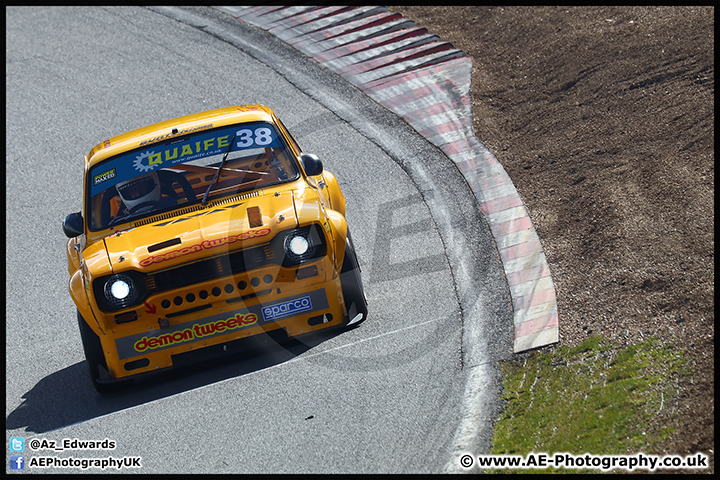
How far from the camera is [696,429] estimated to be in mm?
4500

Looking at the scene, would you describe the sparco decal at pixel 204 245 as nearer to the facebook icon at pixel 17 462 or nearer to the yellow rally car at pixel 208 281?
the yellow rally car at pixel 208 281

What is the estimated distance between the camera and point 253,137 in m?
6.93

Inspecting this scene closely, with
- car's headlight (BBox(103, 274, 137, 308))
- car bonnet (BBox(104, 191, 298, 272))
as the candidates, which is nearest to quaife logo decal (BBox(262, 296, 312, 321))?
car bonnet (BBox(104, 191, 298, 272))

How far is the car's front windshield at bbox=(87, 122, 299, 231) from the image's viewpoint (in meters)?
6.60

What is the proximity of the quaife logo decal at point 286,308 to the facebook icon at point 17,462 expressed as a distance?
71.3 inches

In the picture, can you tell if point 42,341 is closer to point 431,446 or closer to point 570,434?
point 431,446

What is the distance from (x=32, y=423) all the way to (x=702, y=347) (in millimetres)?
4518

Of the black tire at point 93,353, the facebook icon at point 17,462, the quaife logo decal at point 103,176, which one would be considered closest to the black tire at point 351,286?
the black tire at point 93,353

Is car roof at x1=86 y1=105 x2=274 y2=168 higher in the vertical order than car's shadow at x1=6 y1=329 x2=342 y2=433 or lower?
higher

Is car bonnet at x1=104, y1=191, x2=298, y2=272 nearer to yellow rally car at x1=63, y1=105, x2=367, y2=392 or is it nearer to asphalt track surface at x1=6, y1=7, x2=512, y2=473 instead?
yellow rally car at x1=63, y1=105, x2=367, y2=392

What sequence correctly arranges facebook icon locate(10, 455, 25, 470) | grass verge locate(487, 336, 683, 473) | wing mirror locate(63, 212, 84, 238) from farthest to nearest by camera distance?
wing mirror locate(63, 212, 84, 238)
facebook icon locate(10, 455, 25, 470)
grass verge locate(487, 336, 683, 473)

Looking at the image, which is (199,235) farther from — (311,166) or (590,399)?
(590,399)

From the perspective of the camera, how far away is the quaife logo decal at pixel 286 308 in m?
5.88

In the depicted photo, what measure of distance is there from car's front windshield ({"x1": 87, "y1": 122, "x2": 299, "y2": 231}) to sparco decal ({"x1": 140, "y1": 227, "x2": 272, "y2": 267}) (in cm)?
83
